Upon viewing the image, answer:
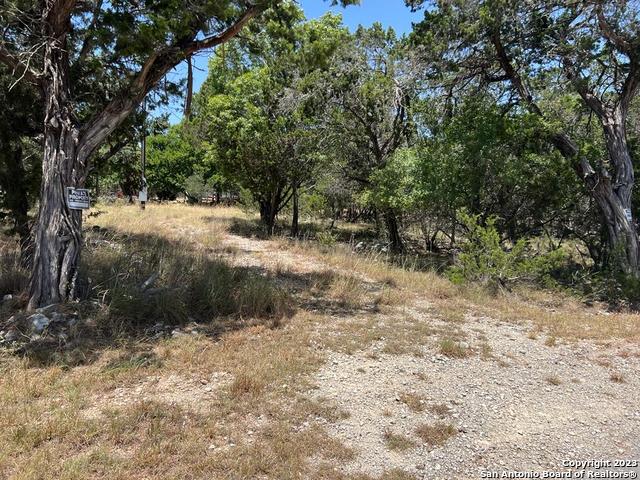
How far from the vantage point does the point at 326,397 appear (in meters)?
3.71

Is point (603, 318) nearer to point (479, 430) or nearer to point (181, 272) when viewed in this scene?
point (479, 430)

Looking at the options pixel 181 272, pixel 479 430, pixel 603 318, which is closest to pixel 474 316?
pixel 603 318

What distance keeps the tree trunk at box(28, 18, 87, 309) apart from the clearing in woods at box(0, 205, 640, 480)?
64 centimetres

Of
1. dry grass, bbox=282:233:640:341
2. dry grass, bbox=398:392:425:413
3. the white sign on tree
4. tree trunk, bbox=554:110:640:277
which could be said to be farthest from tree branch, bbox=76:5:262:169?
tree trunk, bbox=554:110:640:277

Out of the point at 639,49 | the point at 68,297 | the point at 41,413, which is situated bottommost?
the point at 41,413

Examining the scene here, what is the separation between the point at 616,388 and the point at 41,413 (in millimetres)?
5046

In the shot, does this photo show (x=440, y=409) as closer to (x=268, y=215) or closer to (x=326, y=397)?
(x=326, y=397)

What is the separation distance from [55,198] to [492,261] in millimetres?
7003

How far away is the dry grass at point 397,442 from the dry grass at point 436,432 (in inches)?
4.7

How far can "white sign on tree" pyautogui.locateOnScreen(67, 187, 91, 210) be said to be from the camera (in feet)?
17.3

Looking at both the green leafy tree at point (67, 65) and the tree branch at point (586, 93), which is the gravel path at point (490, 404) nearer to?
the green leafy tree at point (67, 65)

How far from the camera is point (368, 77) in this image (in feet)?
39.3

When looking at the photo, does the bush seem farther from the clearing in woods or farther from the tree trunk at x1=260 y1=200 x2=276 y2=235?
the tree trunk at x1=260 y1=200 x2=276 y2=235

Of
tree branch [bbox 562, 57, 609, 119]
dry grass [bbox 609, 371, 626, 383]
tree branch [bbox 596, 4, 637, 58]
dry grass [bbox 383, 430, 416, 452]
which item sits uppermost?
tree branch [bbox 596, 4, 637, 58]
